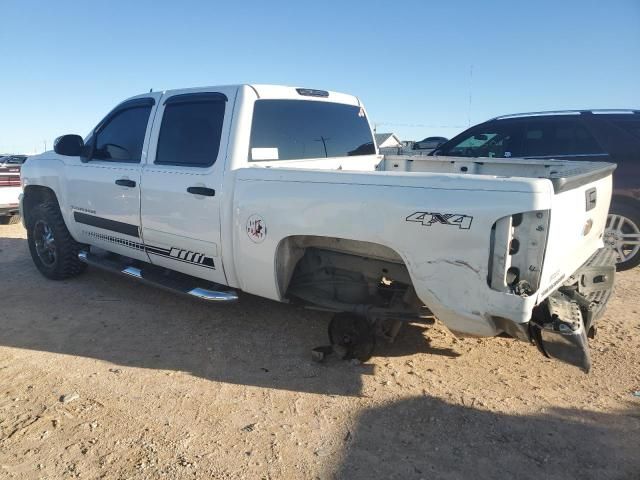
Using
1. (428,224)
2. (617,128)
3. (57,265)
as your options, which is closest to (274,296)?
(428,224)

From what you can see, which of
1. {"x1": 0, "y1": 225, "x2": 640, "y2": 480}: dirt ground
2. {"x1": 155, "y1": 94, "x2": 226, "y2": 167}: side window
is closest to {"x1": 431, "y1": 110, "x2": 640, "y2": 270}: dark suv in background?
{"x1": 0, "y1": 225, "x2": 640, "y2": 480}: dirt ground

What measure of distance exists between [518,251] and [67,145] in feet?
14.8

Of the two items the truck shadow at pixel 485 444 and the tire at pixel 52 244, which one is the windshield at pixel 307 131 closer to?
the truck shadow at pixel 485 444

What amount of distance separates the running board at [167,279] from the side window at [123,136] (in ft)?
3.44

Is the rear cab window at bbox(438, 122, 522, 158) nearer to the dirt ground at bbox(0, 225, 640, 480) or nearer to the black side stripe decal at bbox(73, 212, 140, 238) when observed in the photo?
the dirt ground at bbox(0, 225, 640, 480)

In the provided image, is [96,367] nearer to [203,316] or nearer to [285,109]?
[203,316]

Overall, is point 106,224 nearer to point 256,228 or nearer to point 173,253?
point 173,253

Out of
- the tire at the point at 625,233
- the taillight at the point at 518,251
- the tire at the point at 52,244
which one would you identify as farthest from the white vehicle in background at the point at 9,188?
the tire at the point at 625,233

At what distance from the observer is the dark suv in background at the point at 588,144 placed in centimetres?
601

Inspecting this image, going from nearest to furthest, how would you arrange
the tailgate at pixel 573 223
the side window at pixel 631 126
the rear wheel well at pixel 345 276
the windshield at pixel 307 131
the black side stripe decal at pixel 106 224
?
1. the tailgate at pixel 573 223
2. the rear wheel well at pixel 345 276
3. the windshield at pixel 307 131
4. the black side stripe decal at pixel 106 224
5. the side window at pixel 631 126

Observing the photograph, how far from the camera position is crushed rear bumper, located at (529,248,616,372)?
2.71 metres

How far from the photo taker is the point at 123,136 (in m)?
4.78

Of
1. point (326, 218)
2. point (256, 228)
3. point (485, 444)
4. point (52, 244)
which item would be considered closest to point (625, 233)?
point (485, 444)

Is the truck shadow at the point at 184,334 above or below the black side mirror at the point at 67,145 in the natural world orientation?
below
